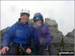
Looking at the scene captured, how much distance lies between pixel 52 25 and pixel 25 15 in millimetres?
2486

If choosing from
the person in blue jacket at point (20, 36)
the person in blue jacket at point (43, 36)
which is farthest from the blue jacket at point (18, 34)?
the person in blue jacket at point (43, 36)

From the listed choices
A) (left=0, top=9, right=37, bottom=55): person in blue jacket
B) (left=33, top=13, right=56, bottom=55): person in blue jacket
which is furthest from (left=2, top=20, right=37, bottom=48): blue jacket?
(left=33, top=13, right=56, bottom=55): person in blue jacket

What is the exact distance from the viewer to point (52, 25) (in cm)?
725

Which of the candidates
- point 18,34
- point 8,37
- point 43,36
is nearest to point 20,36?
point 18,34

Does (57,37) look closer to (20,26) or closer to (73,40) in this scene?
(73,40)

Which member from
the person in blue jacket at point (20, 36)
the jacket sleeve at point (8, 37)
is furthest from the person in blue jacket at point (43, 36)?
the jacket sleeve at point (8, 37)

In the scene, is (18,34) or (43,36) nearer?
(18,34)

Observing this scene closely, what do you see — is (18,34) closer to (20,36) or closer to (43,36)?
(20,36)

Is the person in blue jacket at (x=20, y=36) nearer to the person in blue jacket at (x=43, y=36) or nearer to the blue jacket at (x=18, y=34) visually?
the blue jacket at (x=18, y=34)

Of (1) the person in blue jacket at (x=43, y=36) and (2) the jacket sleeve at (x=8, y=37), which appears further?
(1) the person in blue jacket at (x=43, y=36)

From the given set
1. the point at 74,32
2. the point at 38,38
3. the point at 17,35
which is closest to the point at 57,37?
the point at 74,32

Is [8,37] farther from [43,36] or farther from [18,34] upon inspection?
[43,36]

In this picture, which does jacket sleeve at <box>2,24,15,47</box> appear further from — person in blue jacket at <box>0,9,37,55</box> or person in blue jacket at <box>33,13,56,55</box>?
person in blue jacket at <box>33,13,56,55</box>

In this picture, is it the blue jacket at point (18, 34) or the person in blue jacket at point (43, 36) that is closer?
the blue jacket at point (18, 34)
